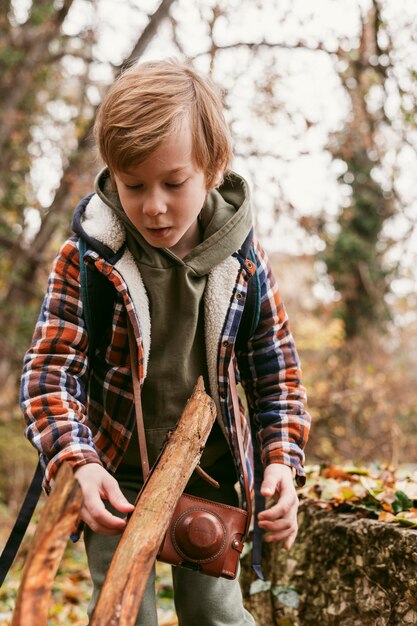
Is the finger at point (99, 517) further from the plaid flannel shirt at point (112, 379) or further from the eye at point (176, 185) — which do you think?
the eye at point (176, 185)

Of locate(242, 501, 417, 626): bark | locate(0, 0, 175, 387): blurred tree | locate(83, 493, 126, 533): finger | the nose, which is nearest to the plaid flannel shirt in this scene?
locate(83, 493, 126, 533): finger

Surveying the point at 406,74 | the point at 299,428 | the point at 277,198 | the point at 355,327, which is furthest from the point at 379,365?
the point at 299,428

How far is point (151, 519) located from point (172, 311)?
2.44 ft

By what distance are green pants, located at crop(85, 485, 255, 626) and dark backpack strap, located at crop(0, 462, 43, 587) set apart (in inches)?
9.5

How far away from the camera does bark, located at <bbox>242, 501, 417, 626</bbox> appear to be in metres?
2.48

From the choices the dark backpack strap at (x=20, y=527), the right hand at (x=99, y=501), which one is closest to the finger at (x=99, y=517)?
the right hand at (x=99, y=501)

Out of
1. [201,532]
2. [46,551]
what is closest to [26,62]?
[201,532]

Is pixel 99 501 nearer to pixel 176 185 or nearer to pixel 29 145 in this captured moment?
pixel 176 185

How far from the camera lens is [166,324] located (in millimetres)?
2279

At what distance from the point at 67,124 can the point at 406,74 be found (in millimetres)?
6415

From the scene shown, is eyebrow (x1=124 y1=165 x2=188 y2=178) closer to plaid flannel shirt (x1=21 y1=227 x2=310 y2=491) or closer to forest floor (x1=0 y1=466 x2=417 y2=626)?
plaid flannel shirt (x1=21 y1=227 x2=310 y2=491)

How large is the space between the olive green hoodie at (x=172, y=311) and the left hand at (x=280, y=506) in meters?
0.38

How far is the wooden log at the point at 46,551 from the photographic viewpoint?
1385 mm

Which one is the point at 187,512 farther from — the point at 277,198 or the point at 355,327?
the point at 355,327
